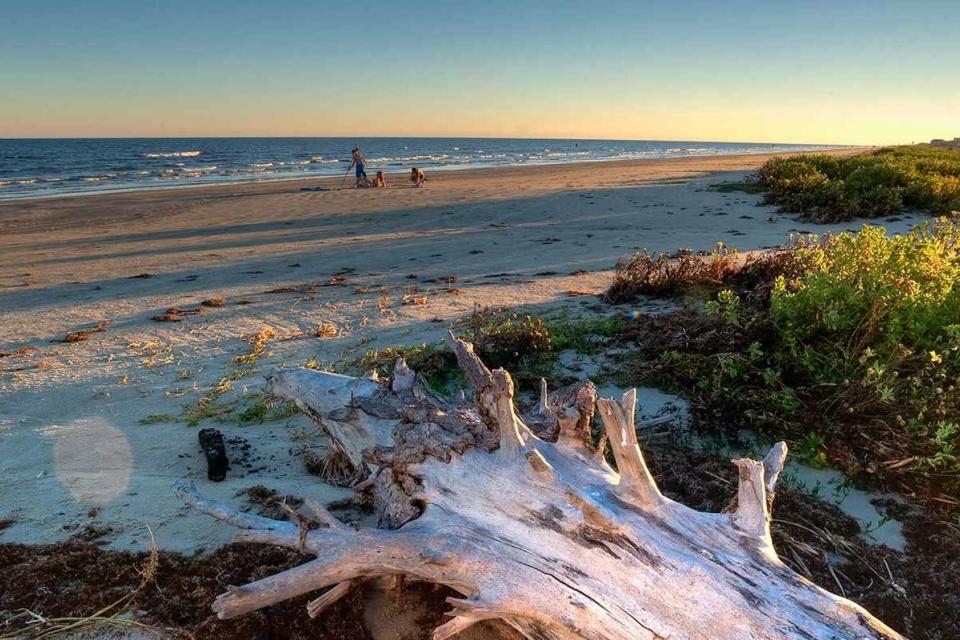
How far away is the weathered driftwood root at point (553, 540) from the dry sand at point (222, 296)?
0.95 meters

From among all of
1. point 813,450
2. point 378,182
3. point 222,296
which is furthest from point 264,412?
point 378,182

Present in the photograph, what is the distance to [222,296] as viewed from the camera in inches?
305

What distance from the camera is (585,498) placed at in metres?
2.10

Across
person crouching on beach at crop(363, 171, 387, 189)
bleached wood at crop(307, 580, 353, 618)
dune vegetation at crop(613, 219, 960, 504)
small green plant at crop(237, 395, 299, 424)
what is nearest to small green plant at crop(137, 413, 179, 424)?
small green plant at crop(237, 395, 299, 424)

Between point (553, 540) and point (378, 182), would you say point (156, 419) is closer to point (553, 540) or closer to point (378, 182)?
point (553, 540)

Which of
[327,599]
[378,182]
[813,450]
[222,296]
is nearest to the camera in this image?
[327,599]

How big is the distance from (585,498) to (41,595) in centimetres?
235

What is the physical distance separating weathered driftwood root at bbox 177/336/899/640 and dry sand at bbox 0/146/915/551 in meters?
0.95

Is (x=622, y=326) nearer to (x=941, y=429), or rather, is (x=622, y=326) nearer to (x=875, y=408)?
(x=875, y=408)

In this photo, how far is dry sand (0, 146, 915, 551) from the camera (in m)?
3.53

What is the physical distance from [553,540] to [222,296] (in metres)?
6.69

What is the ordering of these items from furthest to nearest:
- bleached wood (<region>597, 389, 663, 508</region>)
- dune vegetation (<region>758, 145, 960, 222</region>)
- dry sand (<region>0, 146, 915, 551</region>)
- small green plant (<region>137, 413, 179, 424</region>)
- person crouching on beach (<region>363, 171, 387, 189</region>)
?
person crouching on beach (<region>363, 171, 387, 189</region>), dune vegetation (<region>758, 145, 960, 222</region>), small green plant (<region>137, 413, 179, 424</region>), dry sand (<region>0, 146, 915, 551</region>), bleached wood (<region>597, 389, 663, 508</region>)

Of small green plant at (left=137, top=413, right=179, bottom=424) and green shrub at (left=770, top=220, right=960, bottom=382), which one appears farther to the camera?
small green plant at (left=137, top=413, right=179, bottom=424)

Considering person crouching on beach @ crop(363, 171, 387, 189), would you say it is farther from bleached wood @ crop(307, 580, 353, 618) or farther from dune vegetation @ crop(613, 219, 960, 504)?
bleached wood @ crop(307, 580, 353, 618)
